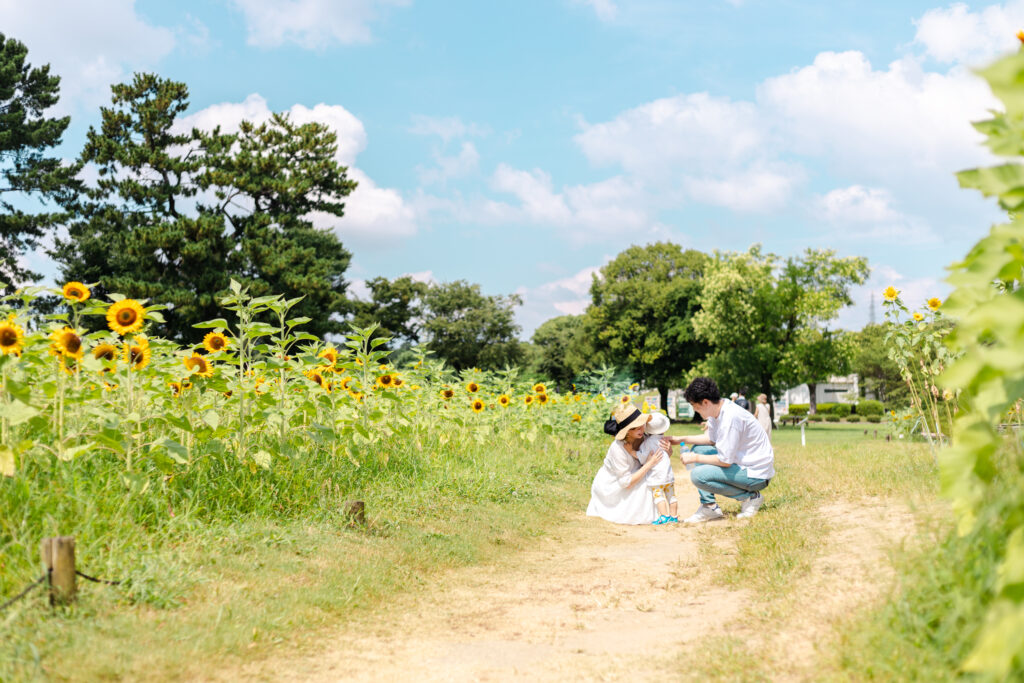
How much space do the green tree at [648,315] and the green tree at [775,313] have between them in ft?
19.1

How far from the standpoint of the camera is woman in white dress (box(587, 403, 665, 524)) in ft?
25.3

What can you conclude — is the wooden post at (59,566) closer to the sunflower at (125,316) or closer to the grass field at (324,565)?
the grass field at (324,565)

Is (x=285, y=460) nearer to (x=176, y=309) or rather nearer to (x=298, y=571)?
(x=298, y=571)

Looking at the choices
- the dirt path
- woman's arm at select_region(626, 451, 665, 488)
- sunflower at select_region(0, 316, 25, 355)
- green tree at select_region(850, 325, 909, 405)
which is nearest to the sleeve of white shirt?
woman's arm at select_region(626, 451, 665, 488)

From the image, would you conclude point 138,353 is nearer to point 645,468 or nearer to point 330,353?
point 330,353

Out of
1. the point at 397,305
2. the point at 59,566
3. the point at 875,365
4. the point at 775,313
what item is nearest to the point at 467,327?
the point at 397,305

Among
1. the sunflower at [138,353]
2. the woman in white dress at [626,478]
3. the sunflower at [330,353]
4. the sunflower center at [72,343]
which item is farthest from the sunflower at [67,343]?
the woman in white dress at [626,478]

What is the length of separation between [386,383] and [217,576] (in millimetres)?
3399

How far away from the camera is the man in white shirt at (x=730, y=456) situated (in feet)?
24.1

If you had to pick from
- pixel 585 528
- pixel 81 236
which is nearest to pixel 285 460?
pixel 585 528

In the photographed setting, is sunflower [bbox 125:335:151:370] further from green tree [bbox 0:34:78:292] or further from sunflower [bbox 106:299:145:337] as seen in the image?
green tree [bbox 0:34:78:292]

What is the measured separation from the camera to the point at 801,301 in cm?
3484

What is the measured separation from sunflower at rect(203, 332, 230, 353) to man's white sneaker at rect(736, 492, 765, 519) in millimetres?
5042

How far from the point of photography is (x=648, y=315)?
144ft
